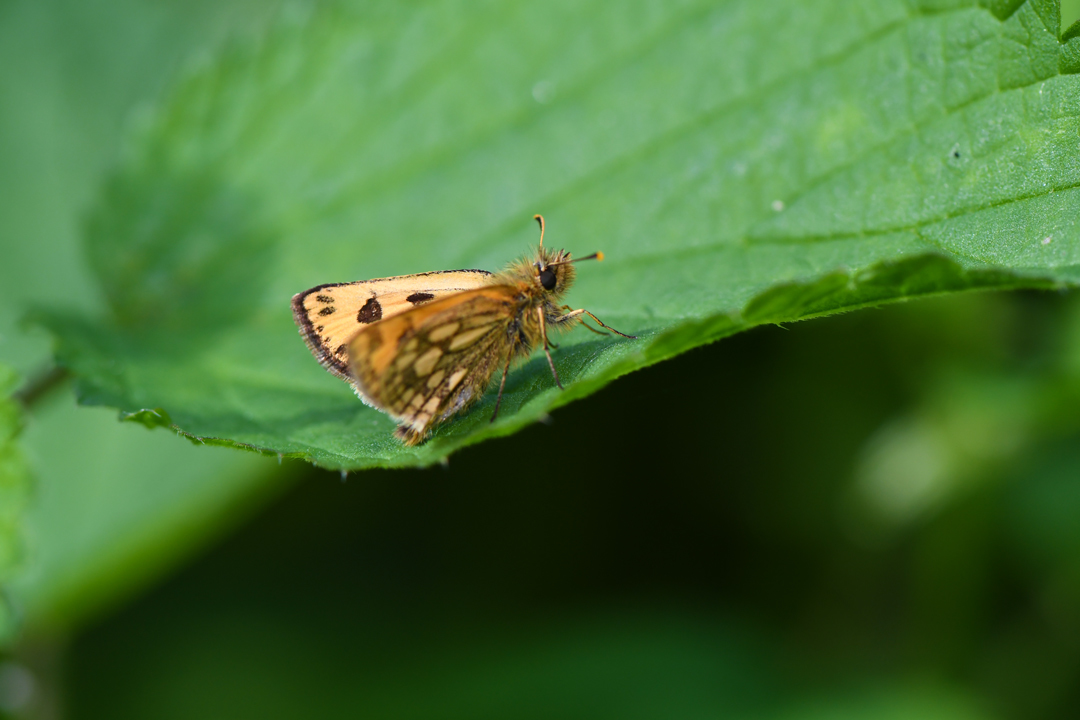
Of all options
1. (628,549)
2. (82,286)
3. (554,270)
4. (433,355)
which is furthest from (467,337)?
(82,286)

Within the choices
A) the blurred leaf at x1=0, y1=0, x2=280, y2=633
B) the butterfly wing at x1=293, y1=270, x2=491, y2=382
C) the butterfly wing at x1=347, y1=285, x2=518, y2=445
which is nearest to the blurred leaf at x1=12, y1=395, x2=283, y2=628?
the blurred leaf at x1=0, y1=0, x2=280, y2=633

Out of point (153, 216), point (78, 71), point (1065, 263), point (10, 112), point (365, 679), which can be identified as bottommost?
point (365, 679)

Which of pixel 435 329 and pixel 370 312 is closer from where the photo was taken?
pixel 435 329

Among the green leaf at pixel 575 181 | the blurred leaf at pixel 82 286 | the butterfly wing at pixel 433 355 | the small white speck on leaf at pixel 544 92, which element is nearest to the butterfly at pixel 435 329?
the butterfly wing at pixel 433 355

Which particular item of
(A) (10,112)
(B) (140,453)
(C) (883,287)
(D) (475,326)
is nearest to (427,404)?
(D) (475,326)

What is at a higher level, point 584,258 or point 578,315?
point 584,258

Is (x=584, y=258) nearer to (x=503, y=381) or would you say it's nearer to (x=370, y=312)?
(x=503, y=381)

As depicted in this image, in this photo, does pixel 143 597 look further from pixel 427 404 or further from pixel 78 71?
pixel 78 71
